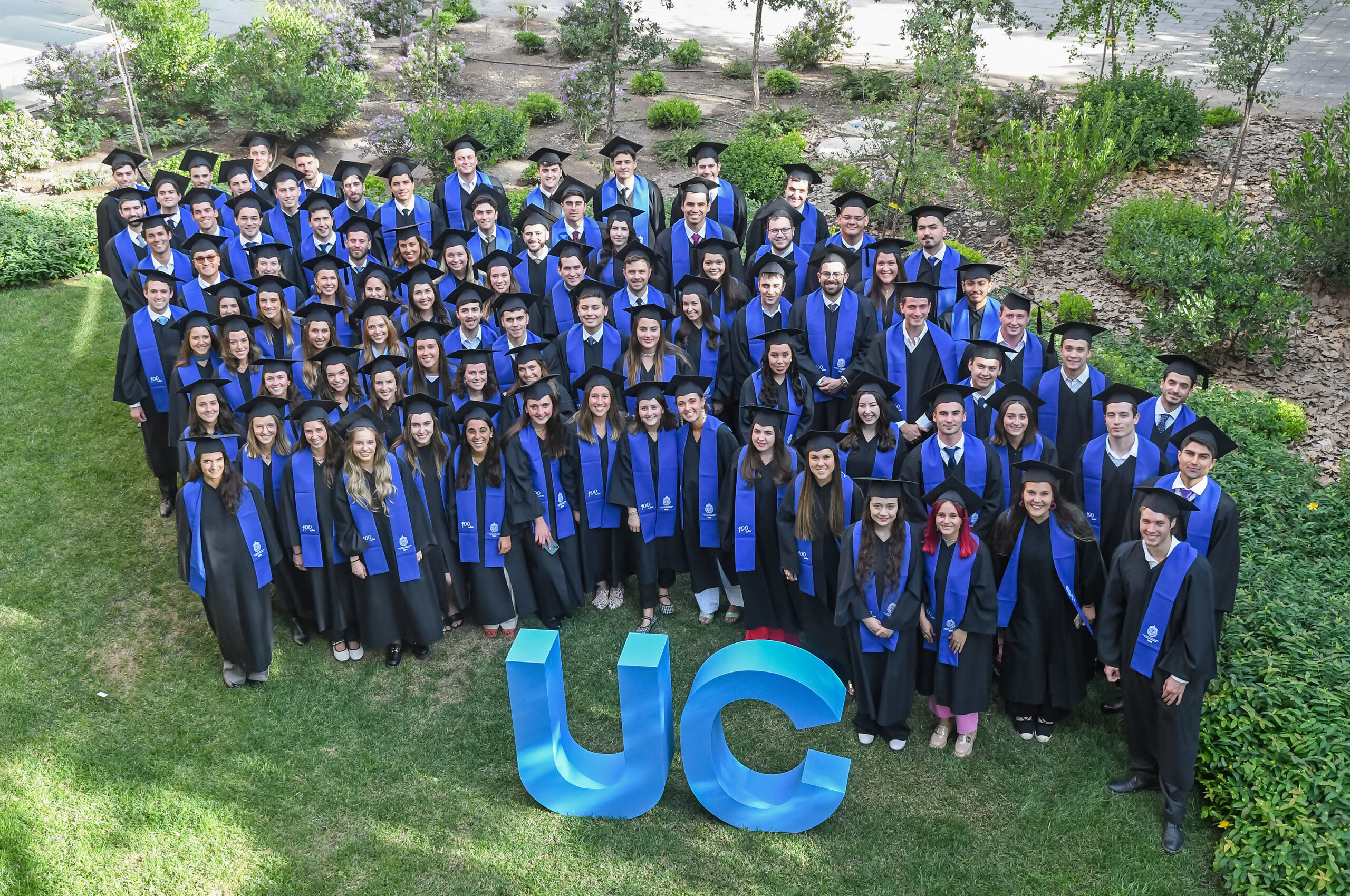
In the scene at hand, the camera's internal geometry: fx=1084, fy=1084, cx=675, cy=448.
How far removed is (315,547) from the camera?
248 inches

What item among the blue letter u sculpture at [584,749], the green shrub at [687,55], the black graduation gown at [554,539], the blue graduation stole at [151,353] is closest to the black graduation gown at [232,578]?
the black graduation gown at [554,539]

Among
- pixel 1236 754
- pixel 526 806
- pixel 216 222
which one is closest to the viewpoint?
pixel 1236 754

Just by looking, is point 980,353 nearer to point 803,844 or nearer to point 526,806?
point 803,844

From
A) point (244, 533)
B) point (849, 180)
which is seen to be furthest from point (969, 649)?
point (849, 180)

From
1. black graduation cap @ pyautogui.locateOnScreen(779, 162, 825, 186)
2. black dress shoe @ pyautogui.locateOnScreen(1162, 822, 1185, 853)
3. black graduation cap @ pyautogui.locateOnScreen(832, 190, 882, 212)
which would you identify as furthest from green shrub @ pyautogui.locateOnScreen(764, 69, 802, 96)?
black dress shoe @ pyautogui.locateOnScreen(1162, 822, 1185, 853)

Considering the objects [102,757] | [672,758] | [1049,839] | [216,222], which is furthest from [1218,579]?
[216,222]

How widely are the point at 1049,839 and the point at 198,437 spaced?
481 cm

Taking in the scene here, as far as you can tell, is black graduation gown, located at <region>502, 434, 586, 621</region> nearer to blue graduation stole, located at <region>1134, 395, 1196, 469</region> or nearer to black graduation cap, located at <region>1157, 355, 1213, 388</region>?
blue graduation stole, located at <region>1134, 395, 1196, 469</region>

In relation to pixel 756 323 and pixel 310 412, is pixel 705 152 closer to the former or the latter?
pixel 756 323

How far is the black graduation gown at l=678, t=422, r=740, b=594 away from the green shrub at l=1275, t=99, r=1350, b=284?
5.78 metres

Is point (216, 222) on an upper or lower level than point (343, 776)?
upper

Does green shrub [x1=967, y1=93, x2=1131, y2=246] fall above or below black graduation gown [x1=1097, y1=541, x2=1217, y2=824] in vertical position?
above

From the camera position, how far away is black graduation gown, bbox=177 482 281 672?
5930 millimetres

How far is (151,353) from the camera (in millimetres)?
7617
